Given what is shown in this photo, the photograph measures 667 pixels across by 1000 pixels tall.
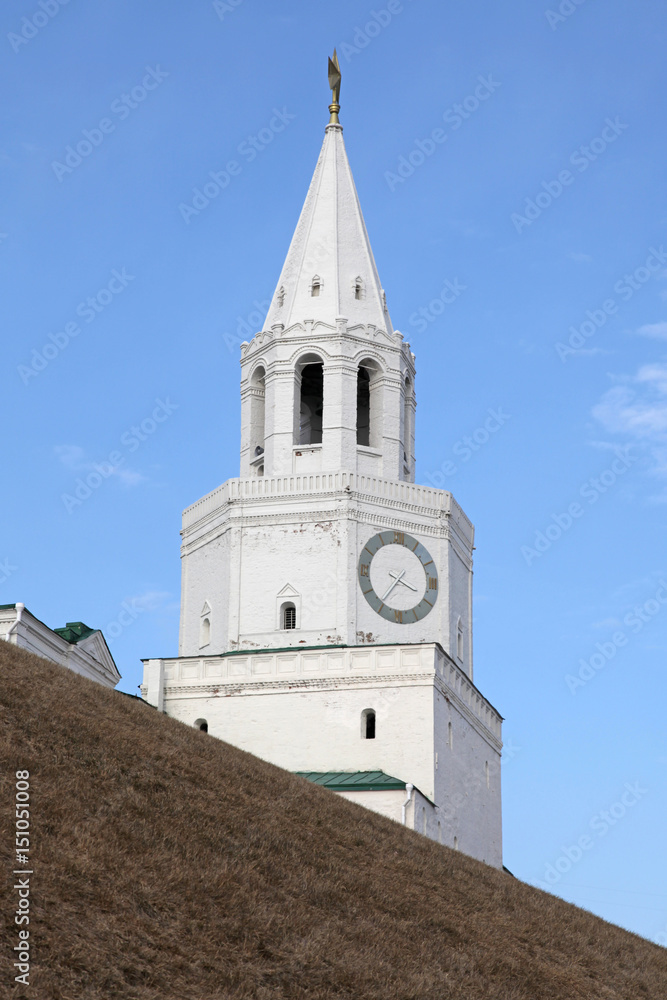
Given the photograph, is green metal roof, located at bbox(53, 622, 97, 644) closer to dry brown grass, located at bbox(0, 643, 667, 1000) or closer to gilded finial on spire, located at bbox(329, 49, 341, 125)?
dry brown grass, located at bbox(0, 643, 667, 1000)

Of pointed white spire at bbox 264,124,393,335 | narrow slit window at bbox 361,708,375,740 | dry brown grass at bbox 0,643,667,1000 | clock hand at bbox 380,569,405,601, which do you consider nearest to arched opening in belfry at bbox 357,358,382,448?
pointed white spire at bbox 264,124,393,335

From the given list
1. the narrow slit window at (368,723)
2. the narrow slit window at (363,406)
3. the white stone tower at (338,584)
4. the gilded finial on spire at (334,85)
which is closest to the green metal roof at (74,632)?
the white stone tower at (338,584)

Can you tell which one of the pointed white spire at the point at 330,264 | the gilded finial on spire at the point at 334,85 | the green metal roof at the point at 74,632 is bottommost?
the green metal roof at the point at 74,632

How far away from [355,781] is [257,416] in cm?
1437

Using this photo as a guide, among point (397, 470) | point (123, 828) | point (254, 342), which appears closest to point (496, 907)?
point (123, 828)

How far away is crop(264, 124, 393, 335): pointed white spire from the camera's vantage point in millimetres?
49438

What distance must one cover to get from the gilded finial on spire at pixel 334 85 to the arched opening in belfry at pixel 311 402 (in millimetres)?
10752

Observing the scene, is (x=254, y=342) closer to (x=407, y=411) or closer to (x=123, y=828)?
(x=407, y=411)

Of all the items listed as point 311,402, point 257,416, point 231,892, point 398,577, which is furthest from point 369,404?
point 231,892

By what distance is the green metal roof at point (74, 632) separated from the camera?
4062cm

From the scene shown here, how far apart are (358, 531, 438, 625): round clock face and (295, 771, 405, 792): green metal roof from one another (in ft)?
18.0

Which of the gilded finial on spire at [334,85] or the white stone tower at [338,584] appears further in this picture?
the gilded finial on spire at [334,85]

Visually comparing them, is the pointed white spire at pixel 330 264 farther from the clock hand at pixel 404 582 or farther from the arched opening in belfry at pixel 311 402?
the clock hand at pixel 404 582

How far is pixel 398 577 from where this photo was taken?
148 feet
